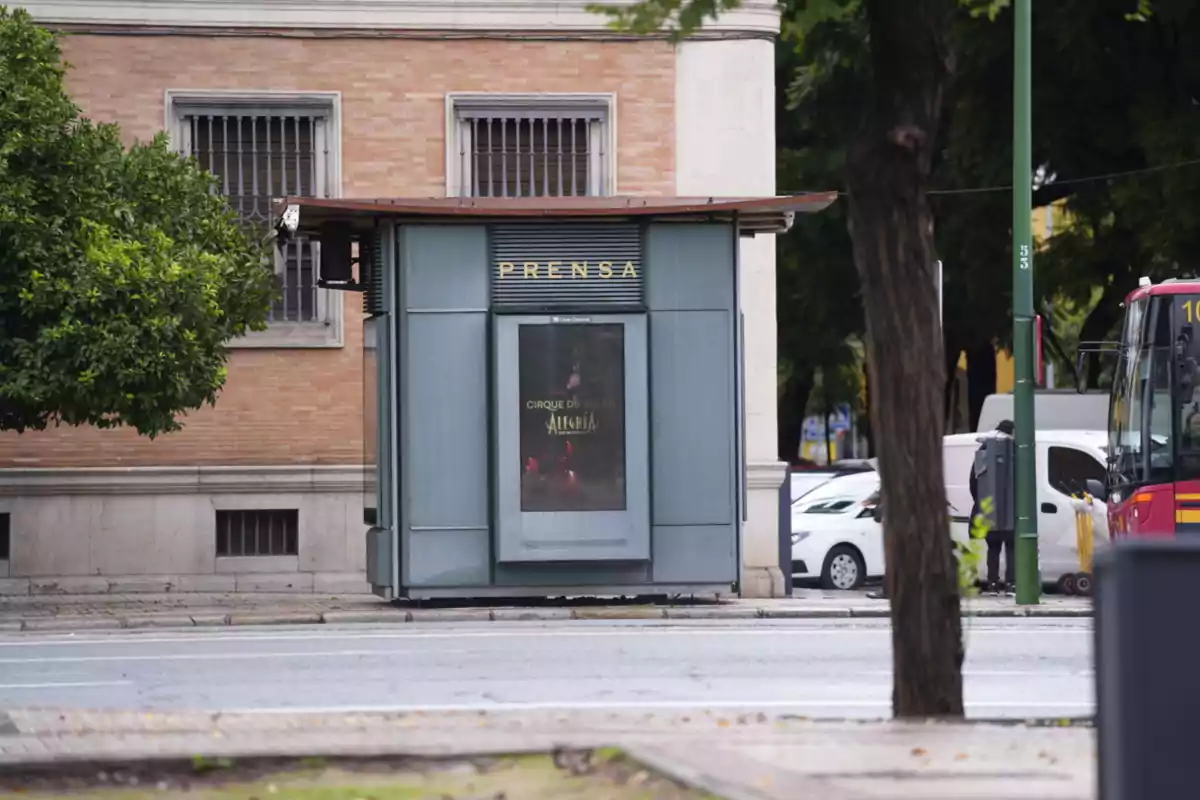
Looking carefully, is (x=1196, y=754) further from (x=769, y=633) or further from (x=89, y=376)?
(x=89, y=376)

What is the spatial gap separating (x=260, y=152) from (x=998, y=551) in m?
9.03

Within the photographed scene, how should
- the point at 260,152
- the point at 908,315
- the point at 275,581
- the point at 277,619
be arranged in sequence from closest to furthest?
the point at 908,315 < the point at 277,619 < the point at 275,581 < the point at 260,152

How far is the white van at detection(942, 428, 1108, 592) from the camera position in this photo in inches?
932

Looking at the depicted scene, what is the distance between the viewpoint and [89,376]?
59.2 ft

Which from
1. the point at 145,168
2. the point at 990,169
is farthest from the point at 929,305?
the point at 990,169

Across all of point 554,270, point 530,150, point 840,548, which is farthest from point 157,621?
point 840,548

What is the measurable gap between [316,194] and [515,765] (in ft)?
51.1

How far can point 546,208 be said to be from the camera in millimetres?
19359

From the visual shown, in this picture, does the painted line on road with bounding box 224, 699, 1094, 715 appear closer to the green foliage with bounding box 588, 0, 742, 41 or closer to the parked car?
the green foliage with bounding box 588, 0, 742, 41

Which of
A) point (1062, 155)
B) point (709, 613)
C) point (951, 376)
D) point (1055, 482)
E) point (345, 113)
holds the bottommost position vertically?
point (709, 613)

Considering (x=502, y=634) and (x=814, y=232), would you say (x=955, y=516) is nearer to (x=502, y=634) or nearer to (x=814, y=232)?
(x=502, y=634)

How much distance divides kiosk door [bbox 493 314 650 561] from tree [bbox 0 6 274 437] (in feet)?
8.99

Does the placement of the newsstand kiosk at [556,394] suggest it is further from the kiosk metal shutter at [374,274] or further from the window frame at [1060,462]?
the window frame at [1060,462]

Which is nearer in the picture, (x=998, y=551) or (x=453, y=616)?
(x=453, y=616)
